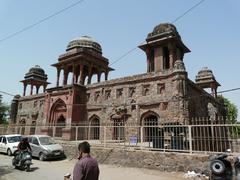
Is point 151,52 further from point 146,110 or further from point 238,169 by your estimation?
point 238,169

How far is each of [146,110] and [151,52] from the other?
21.9ft

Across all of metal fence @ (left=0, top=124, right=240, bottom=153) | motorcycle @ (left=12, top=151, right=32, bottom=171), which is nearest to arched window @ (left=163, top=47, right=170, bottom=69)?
metal fence @ (left=0, top=124, right=240, bottom=153)

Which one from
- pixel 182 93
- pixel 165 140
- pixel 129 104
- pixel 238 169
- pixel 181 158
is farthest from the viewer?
pixel 129 104

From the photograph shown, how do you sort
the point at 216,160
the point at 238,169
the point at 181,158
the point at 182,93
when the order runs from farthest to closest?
the point at 182,93
the point at 181,158
the point at 216,160
the point at 238,169

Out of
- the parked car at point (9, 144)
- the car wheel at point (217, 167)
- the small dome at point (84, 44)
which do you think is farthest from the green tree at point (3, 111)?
the car wheel at point (217, 167)

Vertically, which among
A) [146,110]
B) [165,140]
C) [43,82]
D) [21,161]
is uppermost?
[43,82]

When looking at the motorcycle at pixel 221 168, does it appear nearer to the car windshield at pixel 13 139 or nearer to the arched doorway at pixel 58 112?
the car windshield at pixel 13 139

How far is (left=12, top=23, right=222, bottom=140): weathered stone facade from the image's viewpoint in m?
17.0

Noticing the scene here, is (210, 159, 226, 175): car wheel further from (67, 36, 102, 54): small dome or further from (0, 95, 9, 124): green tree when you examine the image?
(0, 95, 9, 124): green tree

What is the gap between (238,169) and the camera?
6.80 metres

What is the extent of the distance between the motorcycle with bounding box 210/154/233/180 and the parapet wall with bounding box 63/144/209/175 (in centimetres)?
118

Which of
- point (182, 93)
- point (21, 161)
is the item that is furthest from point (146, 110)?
point (21, 161)

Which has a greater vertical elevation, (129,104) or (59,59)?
(59,59)

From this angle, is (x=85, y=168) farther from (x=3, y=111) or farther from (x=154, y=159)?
(x=3, y=111)
